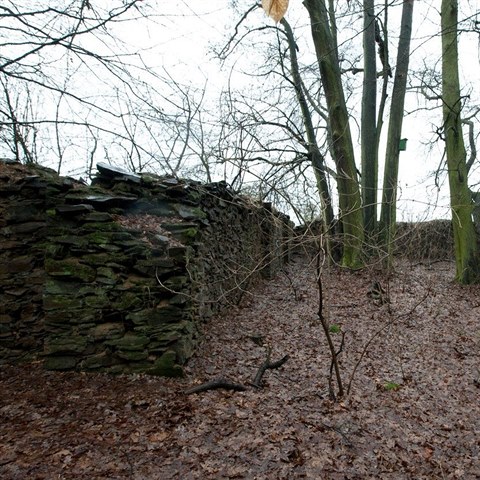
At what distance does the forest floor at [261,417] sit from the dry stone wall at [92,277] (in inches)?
11.0

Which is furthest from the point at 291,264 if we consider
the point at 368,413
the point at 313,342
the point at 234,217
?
the point at 368,413

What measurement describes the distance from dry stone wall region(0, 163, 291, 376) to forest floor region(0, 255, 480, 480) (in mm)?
280

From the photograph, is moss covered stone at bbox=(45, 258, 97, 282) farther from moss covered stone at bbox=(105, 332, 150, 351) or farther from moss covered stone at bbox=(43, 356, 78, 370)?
moss covered stone at bbox=(43, 356, 78, 370)

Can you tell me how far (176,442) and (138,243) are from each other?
2121mm

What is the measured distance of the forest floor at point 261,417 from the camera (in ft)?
9.43

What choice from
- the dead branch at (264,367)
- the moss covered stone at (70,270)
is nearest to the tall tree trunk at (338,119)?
the dead branch at (264,367)

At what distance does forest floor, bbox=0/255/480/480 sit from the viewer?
9.43 feet

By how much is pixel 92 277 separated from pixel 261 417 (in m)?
2.33

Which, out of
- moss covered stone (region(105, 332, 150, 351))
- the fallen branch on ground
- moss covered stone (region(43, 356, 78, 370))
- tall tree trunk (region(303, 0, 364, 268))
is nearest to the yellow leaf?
the fallen branch on ground

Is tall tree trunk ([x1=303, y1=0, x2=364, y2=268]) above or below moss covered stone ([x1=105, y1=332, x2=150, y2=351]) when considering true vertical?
above

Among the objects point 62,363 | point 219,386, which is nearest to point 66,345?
point 62,363

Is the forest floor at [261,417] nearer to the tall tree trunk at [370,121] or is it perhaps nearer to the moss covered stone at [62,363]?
the moss covered stone at [62,363]

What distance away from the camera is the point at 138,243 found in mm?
4305

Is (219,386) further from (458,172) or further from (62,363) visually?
(458,172)
